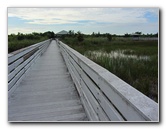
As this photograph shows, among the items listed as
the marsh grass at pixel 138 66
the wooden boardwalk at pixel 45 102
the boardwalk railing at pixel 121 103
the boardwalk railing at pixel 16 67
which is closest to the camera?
the boardwalk railing at pixel 121 103

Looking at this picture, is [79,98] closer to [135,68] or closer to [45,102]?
[45,102]

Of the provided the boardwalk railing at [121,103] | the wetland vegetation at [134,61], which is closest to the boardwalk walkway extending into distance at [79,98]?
the boardwalk railing at [121,103]

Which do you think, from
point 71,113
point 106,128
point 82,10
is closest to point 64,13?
point 82,10

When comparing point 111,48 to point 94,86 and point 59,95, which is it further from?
point 94,86

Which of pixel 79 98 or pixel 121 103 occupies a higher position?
pixel 121 103

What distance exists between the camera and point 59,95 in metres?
2.70

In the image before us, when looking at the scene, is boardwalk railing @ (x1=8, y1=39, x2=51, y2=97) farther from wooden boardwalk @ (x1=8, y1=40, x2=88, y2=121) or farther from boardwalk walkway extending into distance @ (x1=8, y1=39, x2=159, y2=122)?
wooden boardwalk @ (x1=8, y1=40, x2=88, y2=121)

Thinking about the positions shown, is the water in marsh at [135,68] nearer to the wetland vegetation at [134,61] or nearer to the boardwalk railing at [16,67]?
the wetland vegetation at [134,61]

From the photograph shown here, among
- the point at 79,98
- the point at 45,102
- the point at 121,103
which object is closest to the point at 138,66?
the point at 79,98

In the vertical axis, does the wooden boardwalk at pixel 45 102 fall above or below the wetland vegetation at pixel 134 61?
below

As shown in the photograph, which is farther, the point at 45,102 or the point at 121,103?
the point at 45,102

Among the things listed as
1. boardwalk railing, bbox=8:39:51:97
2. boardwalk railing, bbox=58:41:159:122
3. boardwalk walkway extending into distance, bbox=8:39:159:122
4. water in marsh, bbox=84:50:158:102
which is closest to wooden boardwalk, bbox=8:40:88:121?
boardwalk walkway extending into distance, bbox=8:39:159:122

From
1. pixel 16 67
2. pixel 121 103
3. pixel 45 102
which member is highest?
pixel 16 67
